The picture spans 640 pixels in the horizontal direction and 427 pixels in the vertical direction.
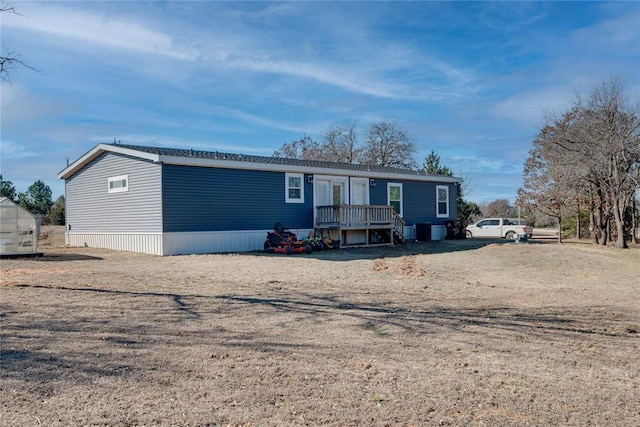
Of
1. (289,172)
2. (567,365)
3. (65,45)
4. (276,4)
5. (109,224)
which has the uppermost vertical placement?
(276,4)

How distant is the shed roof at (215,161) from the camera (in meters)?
15.8

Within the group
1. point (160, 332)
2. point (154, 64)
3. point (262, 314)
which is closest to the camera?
point (160, 332)

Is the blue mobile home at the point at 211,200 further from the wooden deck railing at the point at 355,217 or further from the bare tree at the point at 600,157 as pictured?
the bare tree at the point at 600,157

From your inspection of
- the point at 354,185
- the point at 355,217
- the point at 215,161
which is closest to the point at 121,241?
the point at 215,161

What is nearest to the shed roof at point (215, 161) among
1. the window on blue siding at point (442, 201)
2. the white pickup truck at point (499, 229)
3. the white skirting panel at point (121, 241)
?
the window on blue siding at point (442, 201)

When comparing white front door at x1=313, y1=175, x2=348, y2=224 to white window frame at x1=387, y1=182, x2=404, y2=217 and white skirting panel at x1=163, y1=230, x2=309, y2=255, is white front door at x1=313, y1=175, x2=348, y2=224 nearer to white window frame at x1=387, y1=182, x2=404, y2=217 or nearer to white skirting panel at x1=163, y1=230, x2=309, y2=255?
white window frame at x1=387, y1=182, x2=404, y2=217

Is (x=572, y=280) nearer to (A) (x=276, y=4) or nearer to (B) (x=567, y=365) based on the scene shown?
(B) (x=567, y=365)

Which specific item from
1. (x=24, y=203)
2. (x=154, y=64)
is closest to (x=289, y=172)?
(x=154, y=64)

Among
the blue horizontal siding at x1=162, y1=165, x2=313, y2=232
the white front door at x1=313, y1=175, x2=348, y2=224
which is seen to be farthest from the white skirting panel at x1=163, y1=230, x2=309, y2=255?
the white front door at x1=313, y1=175, x2=348, y2=224

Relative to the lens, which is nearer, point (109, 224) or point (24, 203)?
point (109, 224)

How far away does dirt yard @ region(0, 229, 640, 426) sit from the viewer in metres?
3.35

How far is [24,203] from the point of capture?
33.7 meters

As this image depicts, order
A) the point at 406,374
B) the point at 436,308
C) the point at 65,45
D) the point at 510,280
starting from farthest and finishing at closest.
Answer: the point at 65,45 < the point at 510,280 < the point at 436,308 < the point at 406,374

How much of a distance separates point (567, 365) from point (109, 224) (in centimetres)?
1708
